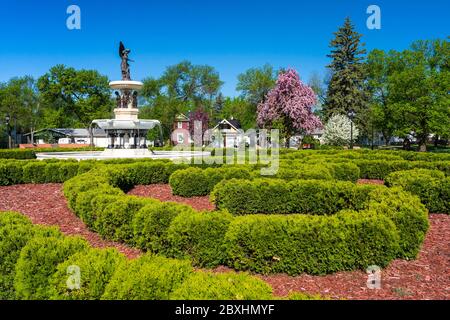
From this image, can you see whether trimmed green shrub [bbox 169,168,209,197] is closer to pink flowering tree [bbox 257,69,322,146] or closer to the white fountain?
the white fountain

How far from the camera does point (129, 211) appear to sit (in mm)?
7512

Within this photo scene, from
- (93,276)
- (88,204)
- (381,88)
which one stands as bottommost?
(93,276)

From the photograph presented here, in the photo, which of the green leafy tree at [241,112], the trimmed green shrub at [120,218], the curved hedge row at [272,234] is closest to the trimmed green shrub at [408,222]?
the curved hedge row at [272,234]

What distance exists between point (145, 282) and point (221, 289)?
2.77ft

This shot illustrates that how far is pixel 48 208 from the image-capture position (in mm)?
10633

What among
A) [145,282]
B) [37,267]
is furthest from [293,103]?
[145,282]

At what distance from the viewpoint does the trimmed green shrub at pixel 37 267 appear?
4758 millimetres

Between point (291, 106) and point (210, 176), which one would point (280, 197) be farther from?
point (291, 106)

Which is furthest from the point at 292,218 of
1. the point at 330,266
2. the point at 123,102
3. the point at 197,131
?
the point at 197,131

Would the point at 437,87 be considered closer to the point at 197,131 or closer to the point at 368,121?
the point at 368,121

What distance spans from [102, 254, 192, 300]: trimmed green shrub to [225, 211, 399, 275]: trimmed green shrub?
6.68ft

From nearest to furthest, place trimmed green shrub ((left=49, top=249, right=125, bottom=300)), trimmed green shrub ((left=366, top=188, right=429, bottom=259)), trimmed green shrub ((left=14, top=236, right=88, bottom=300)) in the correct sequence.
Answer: trimmed green shrub ((left=49, top=249, right=125, bottom=300))
trimmed green shrub ((left=14, top=236, right=88, bottom=300))
trimmed green shrub ((left=366, top=188, right=429, bottom=259))

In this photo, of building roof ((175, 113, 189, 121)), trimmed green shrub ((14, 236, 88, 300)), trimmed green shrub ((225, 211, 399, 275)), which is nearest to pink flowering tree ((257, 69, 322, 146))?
building roof ((175, 113, 189, 121))

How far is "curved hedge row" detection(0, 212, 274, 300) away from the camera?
12.5ft
